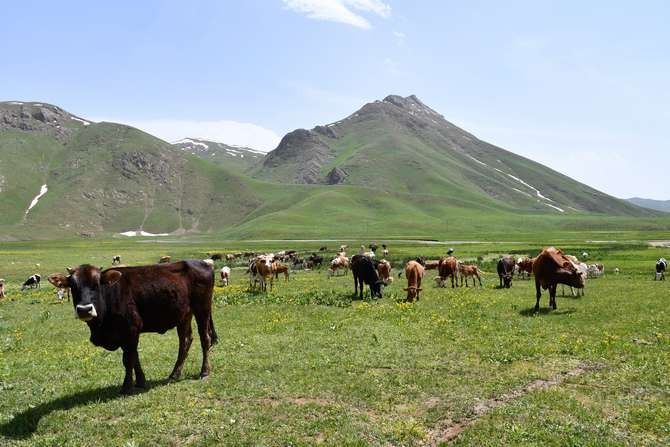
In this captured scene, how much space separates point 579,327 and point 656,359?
213 inches

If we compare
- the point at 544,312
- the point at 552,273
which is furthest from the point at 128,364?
the point at 552,273

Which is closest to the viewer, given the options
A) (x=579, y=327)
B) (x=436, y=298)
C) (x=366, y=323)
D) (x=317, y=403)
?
(x=317, y=403)

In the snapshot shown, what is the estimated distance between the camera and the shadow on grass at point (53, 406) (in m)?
10.9

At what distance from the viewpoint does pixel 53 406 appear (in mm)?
12336

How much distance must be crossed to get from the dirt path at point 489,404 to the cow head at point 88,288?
866cm

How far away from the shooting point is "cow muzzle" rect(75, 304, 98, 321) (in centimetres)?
1167

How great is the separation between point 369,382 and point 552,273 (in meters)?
16.0

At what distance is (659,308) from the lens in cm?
2359

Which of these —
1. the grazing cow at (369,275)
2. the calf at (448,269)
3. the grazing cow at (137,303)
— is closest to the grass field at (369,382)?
the grazing cow at (137,303)

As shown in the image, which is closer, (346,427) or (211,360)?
(346,427)

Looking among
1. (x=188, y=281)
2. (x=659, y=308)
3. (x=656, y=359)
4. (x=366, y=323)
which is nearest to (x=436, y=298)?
(x=366, y=323)

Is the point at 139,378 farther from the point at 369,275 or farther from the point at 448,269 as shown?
the point at 448,269

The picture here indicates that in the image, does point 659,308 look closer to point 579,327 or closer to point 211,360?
point 579,327

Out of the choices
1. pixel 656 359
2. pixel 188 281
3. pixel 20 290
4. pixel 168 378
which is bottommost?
pixel 20 290
